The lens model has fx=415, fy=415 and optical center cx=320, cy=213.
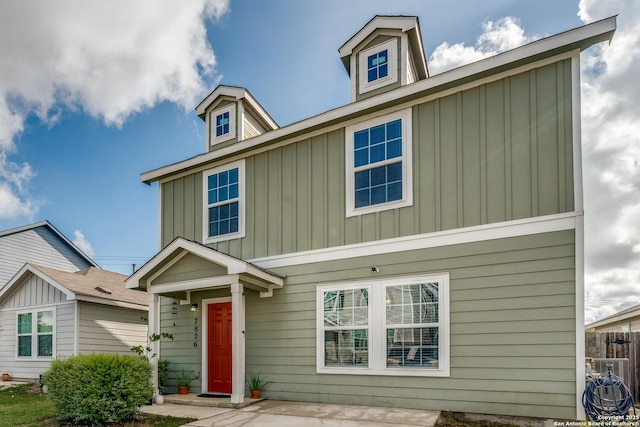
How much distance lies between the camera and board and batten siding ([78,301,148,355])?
10789 millimetres

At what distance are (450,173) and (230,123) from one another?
5296 mm

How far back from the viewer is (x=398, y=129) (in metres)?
6.99

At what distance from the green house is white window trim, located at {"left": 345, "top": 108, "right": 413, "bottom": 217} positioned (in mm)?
25

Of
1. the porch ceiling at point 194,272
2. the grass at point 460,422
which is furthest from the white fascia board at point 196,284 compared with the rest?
the grass at point 460,422

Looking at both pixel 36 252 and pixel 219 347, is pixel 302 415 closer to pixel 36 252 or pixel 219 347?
pixel 219 347

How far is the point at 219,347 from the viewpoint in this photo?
8367 millimetres

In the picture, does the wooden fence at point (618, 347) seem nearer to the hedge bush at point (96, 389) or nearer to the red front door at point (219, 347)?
the red front door at point (219, 347)

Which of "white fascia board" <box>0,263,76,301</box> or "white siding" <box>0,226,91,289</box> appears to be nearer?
"white fascia board" <box>0,263,76,301</box>

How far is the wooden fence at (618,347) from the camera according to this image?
812 centimetres

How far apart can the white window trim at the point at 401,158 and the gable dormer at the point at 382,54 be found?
2.24 feet

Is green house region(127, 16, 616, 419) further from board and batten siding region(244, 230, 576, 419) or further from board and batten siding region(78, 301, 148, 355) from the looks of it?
board and batten siding region(78, 301, 148, 355)

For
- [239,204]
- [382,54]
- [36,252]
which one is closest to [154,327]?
[239,204]

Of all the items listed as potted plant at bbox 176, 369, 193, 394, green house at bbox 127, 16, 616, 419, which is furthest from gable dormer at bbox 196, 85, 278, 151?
potted plant at bbox 176, 369, 193, 394

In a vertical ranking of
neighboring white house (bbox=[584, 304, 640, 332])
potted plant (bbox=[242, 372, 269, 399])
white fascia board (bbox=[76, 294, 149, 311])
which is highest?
white fascia board (bbox=[76, 294, 149, 311])
